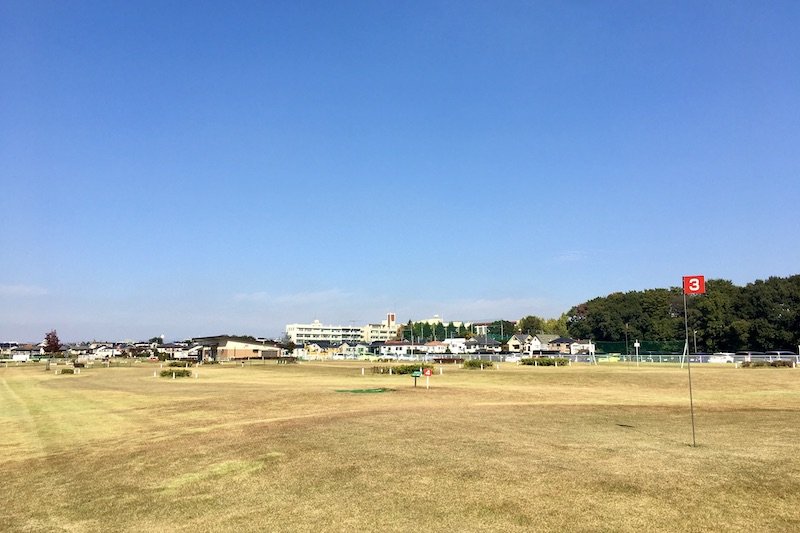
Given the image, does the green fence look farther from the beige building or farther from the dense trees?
the beige building

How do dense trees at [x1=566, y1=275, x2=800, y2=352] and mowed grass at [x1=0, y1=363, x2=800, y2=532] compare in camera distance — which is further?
dense trees at [x1=566, y1=275, x2=800, y2=352]

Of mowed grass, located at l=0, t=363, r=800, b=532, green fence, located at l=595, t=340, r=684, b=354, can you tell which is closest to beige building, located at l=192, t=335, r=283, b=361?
green fence, located at l=595, t=340, r=684, b=354

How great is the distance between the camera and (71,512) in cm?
1398

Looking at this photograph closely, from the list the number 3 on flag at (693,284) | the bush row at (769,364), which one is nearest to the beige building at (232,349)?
the bush row at (769,364)

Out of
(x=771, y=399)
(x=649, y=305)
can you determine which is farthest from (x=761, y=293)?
(x=771, y=399)

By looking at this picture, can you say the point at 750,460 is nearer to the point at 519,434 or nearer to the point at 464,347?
the point at 519,434

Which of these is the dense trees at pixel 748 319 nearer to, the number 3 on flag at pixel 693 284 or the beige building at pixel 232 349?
the beige building at pixel 232 349

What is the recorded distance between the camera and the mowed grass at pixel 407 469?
12.0 metres

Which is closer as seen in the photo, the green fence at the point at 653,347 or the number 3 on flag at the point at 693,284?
the number 3 on flag at the point at 693,284

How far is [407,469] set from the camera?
15836 millimetres

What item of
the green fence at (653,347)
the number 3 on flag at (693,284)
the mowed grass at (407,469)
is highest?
the number 3 on flag at (693,284)

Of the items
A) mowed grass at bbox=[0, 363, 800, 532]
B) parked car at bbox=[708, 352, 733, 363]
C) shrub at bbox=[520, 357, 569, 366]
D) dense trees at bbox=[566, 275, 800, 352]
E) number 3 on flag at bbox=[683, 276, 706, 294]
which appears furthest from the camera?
dense trees at bbox=[566, 275, 800, 352]

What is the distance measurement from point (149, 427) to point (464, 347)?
174 meters

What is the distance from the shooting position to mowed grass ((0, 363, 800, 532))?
1199 centimetres
